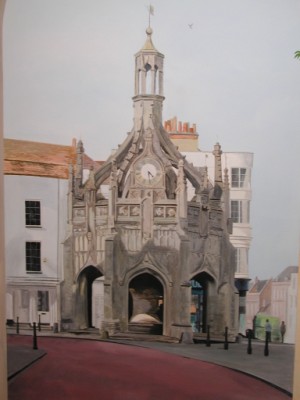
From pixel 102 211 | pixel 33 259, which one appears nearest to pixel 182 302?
pixel 102 211

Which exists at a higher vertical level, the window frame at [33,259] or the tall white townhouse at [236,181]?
the tall white townhouse at [236,181]

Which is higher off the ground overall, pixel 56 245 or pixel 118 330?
pixel 56 245

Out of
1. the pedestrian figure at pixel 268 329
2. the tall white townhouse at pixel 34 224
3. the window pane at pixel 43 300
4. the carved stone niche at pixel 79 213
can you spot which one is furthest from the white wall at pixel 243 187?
the window pane at pixel 43 300

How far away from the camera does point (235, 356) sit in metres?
3.97

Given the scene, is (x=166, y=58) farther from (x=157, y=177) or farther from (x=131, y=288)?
(x=131, y=288)

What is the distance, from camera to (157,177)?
13.2ft

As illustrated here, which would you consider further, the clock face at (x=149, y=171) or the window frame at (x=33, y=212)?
the window frame at (x=33, y=212)

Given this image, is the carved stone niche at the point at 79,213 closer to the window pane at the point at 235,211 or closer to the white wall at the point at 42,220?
the white wall at the point at 42,220

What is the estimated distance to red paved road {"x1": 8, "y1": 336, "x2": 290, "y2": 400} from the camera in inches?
151

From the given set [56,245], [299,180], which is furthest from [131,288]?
[299,180]

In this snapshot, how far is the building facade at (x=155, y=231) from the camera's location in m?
4.03

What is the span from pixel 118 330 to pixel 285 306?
1.05m

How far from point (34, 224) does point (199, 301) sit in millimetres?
1152

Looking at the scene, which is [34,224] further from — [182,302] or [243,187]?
[243,187]
